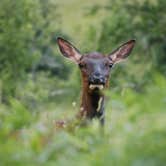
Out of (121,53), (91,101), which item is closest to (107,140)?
(91,101)

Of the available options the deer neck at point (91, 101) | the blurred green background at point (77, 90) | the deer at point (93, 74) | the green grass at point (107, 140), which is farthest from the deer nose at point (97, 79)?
the green grass at point (107, 140)

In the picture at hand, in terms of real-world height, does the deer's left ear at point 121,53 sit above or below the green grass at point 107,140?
above

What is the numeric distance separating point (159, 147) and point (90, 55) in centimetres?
869

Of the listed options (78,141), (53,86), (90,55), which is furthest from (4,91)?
(78,141)

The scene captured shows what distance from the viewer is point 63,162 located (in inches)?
199

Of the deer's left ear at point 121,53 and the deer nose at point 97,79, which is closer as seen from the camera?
the deer nose at point 97,79

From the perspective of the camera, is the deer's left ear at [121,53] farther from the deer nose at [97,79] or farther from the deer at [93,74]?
the deer nose at [97,79]

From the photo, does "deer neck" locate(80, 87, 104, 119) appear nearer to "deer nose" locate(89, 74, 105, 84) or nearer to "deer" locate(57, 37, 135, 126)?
"deer" locate(57, 37, 135, 126)

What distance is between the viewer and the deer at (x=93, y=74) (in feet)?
39.1

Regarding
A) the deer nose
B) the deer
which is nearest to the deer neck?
the deer

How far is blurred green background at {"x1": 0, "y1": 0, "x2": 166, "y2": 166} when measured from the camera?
16.7 feet

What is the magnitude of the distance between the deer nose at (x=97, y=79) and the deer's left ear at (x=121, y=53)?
4.45 ft

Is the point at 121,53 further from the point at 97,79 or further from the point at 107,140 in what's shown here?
the point at 107,140

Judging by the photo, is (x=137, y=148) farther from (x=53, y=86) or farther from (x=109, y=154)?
(x=53, y=86)
